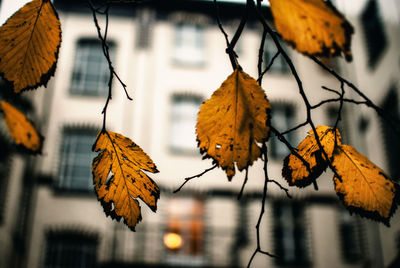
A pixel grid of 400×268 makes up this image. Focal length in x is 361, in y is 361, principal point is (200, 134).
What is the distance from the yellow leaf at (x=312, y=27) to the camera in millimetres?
676

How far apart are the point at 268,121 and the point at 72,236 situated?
28.1ft

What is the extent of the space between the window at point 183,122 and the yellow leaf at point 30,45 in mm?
8230

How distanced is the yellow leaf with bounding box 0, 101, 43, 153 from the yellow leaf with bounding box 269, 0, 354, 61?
979 millimetres

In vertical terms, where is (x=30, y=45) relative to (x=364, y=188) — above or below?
above

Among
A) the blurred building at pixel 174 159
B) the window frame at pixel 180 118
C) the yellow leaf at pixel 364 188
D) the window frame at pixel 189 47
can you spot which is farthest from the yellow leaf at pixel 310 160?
the window frame at pixel 189 47

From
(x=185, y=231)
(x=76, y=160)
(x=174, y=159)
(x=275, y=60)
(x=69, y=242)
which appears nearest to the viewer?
(x=69, y=242)

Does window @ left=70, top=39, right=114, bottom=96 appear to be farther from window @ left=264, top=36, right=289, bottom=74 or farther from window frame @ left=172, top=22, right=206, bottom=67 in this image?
window @ left=264, top=36, right=289, bottom=74

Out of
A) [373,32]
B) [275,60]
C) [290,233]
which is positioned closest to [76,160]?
[290,233]

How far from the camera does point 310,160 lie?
3.29 feet

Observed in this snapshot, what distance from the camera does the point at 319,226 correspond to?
8.80m

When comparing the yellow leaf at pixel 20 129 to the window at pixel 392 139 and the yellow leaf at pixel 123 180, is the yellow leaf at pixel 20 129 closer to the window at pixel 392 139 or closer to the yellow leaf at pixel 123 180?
the yellow leaf at pixel 123 180

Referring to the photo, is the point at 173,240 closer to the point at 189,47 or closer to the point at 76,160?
the point at 76,160

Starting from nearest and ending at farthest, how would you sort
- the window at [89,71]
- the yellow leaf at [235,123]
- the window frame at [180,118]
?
the yellow leaf at [235,123] → the window frame at [180,118] → the window at [89,71]

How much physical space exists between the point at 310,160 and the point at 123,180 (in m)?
0.52
